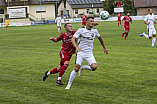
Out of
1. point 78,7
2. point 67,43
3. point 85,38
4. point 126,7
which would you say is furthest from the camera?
point 126,7

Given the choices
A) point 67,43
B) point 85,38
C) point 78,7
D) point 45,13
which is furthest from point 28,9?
point 85,38

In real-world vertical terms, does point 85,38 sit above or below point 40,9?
below

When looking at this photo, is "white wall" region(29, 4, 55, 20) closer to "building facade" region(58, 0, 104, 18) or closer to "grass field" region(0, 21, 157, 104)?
"building facade" region(58, 0, 104, 18)

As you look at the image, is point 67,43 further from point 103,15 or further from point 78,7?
point 78,7

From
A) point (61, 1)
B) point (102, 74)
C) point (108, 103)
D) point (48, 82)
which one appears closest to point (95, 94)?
point (108, 103)

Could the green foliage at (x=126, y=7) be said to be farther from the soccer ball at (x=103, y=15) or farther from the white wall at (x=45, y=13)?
the soccer ball at (x=103, y=15)

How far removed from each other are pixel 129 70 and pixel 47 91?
4.08 meters

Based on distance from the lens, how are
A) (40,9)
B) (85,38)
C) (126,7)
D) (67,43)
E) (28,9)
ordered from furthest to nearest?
(126,7) → (40,9) → (28,9) → (67,43) → (85,38)

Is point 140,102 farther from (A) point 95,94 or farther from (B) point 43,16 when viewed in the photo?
(B) point 43,16

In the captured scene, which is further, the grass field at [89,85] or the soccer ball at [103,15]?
the soccer ball at [103,15]

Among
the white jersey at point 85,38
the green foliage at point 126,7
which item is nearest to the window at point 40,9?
the green foliage at point 126,7

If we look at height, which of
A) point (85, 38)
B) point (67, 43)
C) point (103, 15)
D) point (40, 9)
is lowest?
point (67, 43)

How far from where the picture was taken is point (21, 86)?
9.55m

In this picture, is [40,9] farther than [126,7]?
No
